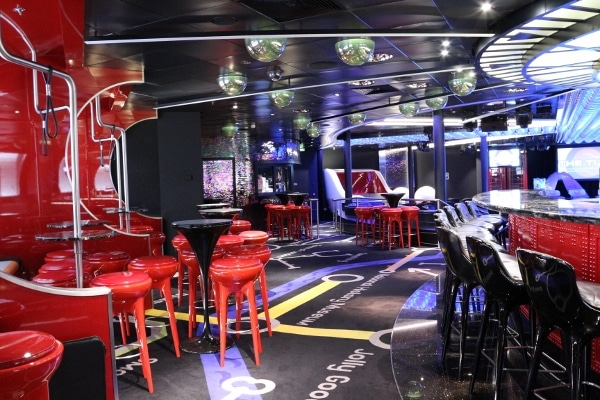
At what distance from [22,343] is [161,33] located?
3238 millimetres

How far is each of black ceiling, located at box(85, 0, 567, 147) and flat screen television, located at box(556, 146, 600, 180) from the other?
595 inches

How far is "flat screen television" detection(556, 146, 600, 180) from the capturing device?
2019 centimetres

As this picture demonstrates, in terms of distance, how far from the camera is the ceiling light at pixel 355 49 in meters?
4.27

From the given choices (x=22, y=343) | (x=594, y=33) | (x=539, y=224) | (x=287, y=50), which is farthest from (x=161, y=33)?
(x=594, y=33)

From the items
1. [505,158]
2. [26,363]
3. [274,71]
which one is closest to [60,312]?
[26,363]

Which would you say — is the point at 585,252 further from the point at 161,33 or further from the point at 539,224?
the point at 161,33

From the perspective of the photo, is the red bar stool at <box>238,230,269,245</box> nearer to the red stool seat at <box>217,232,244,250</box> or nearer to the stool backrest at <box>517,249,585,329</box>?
the red stool seat at <box>217,232,244,250</box>

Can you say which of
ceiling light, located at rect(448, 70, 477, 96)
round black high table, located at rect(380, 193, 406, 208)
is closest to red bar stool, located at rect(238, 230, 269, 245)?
ceiling light, located at rect(448, 70, 477, 96)

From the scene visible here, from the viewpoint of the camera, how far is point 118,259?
12.8 ft

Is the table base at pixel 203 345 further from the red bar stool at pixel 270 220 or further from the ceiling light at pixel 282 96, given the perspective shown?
the red bar stool at pixel 270 220

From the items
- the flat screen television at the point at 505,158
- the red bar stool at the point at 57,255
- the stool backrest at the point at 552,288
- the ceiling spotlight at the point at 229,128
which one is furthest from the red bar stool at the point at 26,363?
the flat screen television at the point at 505,158

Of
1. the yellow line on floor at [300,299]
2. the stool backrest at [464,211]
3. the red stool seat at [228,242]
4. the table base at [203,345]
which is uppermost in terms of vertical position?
the stool backrest at [464,211]

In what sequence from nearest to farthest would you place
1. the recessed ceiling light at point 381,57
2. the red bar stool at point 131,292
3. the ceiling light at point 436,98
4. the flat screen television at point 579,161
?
1. the red bar stool at point 131,292
2. the recessed ceiling light at point 381,57
3. the ceiling light at point 436,98
4. the flat screen television at point 579,161

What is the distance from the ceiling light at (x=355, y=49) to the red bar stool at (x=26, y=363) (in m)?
3.44
